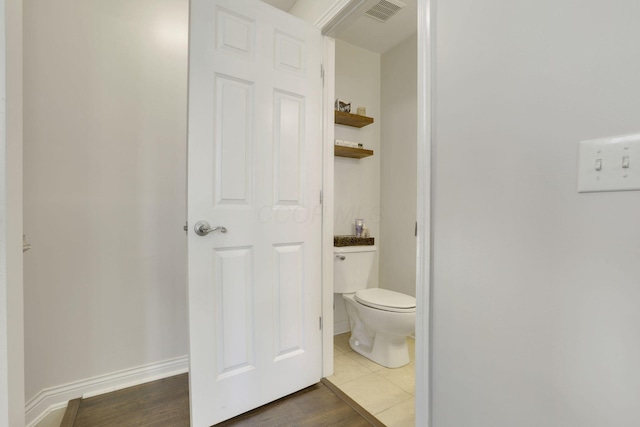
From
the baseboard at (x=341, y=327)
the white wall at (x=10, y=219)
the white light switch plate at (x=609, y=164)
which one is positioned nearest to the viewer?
the white light switch plate at (x=609, y=164)

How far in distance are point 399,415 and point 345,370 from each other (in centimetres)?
50

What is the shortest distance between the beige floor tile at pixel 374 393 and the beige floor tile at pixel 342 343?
416 millimetres

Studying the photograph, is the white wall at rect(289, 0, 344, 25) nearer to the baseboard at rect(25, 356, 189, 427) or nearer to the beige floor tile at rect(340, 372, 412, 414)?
the beige floor tile at rect(340, 372, 412, 414)

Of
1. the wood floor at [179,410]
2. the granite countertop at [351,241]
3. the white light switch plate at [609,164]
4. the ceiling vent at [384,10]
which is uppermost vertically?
the ceiling vent at [384,10]

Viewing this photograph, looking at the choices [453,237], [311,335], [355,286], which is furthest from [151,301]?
[453,237]

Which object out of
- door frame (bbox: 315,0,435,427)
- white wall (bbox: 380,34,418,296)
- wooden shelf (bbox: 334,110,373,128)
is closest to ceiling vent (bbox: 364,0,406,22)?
white wall (bbox: 380,34,418,296)

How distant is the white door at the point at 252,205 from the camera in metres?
1.30

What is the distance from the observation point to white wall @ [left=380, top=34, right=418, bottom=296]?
2406 millimetres

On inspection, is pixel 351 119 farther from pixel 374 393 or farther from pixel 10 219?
pixel 10 219

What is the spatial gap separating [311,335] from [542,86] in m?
1.54

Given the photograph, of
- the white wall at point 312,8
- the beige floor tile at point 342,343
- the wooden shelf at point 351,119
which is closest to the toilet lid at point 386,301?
the beige floor tile at point 342,343

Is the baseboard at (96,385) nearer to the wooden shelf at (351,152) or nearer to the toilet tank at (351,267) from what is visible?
the toilet tank at (351,267)

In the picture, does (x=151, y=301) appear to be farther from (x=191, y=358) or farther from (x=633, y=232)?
(x=633, y=232)

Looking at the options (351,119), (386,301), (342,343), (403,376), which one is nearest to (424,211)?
(386,301)
